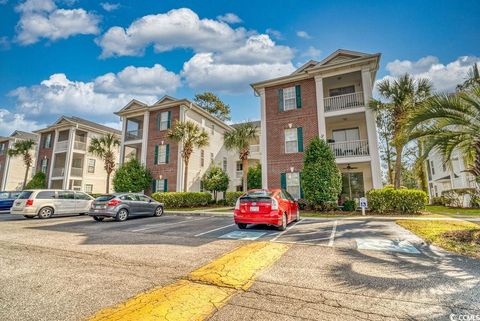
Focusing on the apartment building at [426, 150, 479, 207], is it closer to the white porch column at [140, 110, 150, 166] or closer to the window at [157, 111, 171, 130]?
A: the window at [157, 111, 171, 130]

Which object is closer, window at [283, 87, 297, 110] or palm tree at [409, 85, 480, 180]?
palm tree at [409, 85, 480, 180]

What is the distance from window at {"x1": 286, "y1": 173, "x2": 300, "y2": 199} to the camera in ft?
56.4

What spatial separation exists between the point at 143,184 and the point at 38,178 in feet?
58.0

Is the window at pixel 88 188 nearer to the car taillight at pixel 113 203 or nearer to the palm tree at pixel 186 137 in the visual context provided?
the palm tree at pixel 186 137

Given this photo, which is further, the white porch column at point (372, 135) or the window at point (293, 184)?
the window at point (293, 184)

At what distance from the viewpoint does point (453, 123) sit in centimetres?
740

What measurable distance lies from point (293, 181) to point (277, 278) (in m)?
13.9

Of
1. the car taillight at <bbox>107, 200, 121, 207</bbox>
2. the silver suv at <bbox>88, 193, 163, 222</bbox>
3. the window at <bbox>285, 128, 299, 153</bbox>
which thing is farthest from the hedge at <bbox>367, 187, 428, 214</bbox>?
the car taillight at <bbox>107, 200, 121, 207</bbox>

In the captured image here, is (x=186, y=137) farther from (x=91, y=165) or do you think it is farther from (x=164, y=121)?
(x=91, y=165)

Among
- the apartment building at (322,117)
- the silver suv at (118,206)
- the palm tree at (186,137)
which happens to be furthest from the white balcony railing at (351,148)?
the silver suv at (118,206)

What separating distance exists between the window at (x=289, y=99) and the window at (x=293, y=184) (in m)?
5.44

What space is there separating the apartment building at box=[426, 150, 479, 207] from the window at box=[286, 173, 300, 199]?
9.61 m

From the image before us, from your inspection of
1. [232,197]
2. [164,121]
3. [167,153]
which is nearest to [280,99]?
[232,197]

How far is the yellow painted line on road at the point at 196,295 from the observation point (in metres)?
2.70
